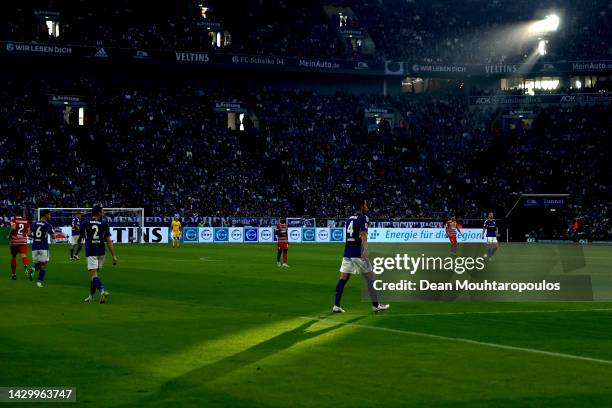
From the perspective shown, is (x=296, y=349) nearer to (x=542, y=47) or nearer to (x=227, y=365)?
(x=227, y=365)

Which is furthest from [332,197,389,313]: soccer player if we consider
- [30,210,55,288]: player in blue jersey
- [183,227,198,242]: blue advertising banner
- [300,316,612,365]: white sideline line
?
[183,227,198,242]: blue advertising banner

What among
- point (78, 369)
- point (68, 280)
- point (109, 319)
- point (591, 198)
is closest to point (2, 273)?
point (68, 280)

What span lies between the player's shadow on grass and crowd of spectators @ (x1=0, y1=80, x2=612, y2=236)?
158 ft

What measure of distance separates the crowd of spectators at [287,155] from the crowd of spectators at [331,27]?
4231 millimetres

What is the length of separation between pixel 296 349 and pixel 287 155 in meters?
62.6

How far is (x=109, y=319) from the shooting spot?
19344 millimetres

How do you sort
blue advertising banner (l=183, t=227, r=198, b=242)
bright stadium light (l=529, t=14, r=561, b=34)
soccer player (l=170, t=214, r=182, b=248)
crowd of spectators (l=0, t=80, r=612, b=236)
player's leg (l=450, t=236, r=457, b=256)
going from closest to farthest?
player's leg (l=450, t=236, r=457, b=256)
soccer player (l=170, t=214, r=182, b=248)
blue advertising banner (l=183, t=227, r=198, b=242)
crowd of spectators (l=0, t=80, r=612, b=236)
bright stadium light (l=529, t=14, r=561, b=34)

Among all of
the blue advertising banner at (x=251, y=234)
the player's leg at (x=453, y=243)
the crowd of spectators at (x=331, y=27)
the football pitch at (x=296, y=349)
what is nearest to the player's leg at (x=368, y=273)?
the football pitch at (x=296, y=349)

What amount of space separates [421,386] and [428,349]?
325cm

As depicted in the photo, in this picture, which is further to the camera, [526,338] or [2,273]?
[2,273]

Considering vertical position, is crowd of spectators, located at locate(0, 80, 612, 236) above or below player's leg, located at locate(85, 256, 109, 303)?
above

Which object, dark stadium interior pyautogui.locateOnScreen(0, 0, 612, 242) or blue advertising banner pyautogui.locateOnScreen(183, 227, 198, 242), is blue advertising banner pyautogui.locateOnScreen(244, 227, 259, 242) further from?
blue advertising banner pyautogui.locateOnScreen(183, 227, 198, 242)

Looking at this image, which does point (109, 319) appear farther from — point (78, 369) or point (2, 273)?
point (2, 273)

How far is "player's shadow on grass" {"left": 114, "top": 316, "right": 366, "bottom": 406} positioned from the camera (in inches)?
451
